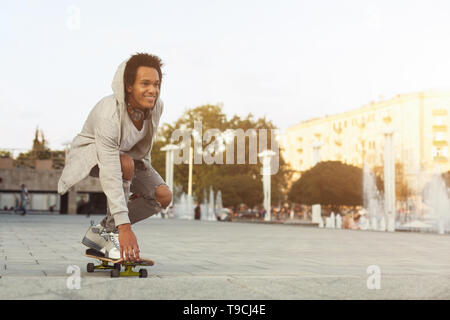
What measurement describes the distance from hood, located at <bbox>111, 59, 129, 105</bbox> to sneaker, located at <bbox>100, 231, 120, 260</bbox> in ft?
3.57

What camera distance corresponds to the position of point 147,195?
5.24 m

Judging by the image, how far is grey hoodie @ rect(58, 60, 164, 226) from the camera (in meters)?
4.56

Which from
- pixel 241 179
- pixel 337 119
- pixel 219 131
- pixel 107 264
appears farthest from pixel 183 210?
pixel 337 119

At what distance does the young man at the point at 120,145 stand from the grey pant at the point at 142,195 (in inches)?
1.3

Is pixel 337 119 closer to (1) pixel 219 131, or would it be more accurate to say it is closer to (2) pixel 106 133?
(1) pixel 219 131

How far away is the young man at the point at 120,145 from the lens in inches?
180

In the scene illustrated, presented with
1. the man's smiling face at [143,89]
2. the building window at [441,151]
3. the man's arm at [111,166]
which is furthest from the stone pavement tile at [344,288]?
the building window at [441,151]

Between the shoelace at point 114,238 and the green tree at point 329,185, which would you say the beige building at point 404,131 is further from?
the shoelace at point 114,238

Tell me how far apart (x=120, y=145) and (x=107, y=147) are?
0.22 meters

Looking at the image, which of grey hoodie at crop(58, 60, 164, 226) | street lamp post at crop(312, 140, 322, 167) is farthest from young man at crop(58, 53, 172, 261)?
street lamp post at crop(312, 140, 322, 167)

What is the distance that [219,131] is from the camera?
65875 millimetres

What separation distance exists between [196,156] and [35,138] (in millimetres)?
22909

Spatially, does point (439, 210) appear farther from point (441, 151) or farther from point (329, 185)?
point (441, 151)
